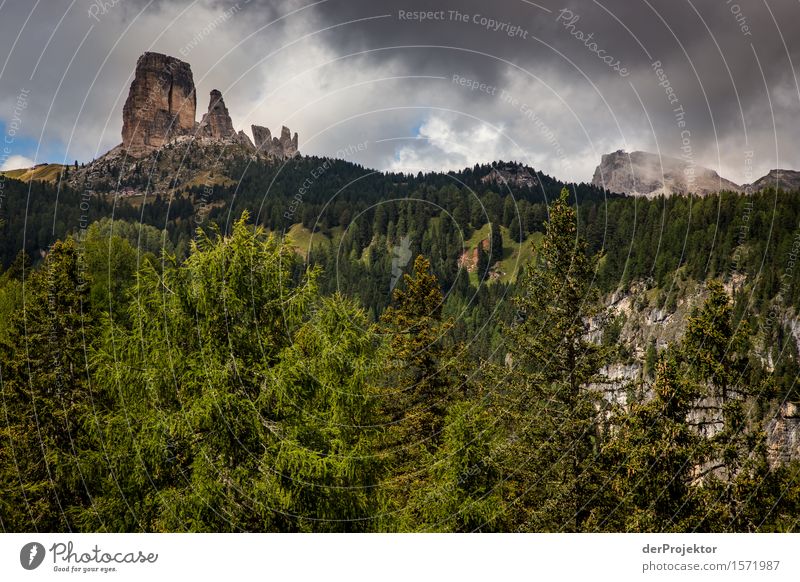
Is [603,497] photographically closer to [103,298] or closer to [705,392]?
[705,392]

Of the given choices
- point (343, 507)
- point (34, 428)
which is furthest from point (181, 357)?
point (34, 428)

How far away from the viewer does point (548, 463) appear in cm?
2073

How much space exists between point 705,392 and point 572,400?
4525 millimetres
